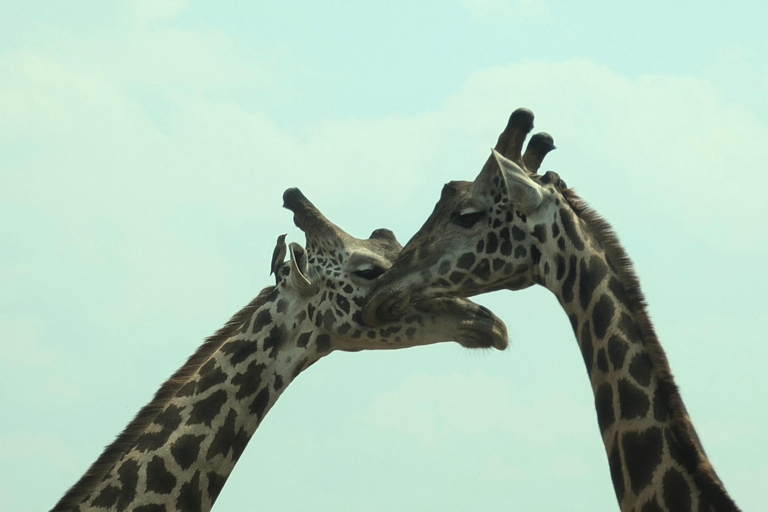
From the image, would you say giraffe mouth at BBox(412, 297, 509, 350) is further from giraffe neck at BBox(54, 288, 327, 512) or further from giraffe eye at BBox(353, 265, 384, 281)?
giraffe neck at BBox(54, 288, 327, 512)

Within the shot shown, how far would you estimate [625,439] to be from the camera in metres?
6.80

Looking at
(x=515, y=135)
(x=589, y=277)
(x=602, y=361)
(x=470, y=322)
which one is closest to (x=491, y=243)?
(x=589, y=277)

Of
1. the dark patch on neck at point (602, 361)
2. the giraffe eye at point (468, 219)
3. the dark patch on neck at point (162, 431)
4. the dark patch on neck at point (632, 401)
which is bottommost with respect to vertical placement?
the dark patch on neck at point (632, 401)

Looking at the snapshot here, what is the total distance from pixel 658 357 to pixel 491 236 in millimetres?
1715

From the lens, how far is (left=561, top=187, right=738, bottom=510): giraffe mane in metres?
6.32

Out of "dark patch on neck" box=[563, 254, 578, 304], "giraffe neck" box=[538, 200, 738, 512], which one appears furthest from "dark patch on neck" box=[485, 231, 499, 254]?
"dark patch on neck" box=[563, 254, 578, 304]

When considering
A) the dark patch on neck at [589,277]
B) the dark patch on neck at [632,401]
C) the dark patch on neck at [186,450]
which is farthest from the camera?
the dark patch on neck at [186,450]

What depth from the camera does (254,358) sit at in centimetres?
952

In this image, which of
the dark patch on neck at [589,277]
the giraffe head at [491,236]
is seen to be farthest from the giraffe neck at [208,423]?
the dark patch on neck at [589,277]

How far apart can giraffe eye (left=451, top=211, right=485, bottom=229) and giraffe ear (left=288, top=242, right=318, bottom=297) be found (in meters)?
1.80

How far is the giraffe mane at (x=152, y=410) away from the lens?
8.62 metres

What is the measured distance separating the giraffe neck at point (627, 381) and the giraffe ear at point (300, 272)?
2.49 metres

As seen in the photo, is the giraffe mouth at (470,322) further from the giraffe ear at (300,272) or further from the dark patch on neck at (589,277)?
the dark patch on neck at (589,277)

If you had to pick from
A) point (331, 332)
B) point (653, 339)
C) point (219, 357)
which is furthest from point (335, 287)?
point (653, 339)
